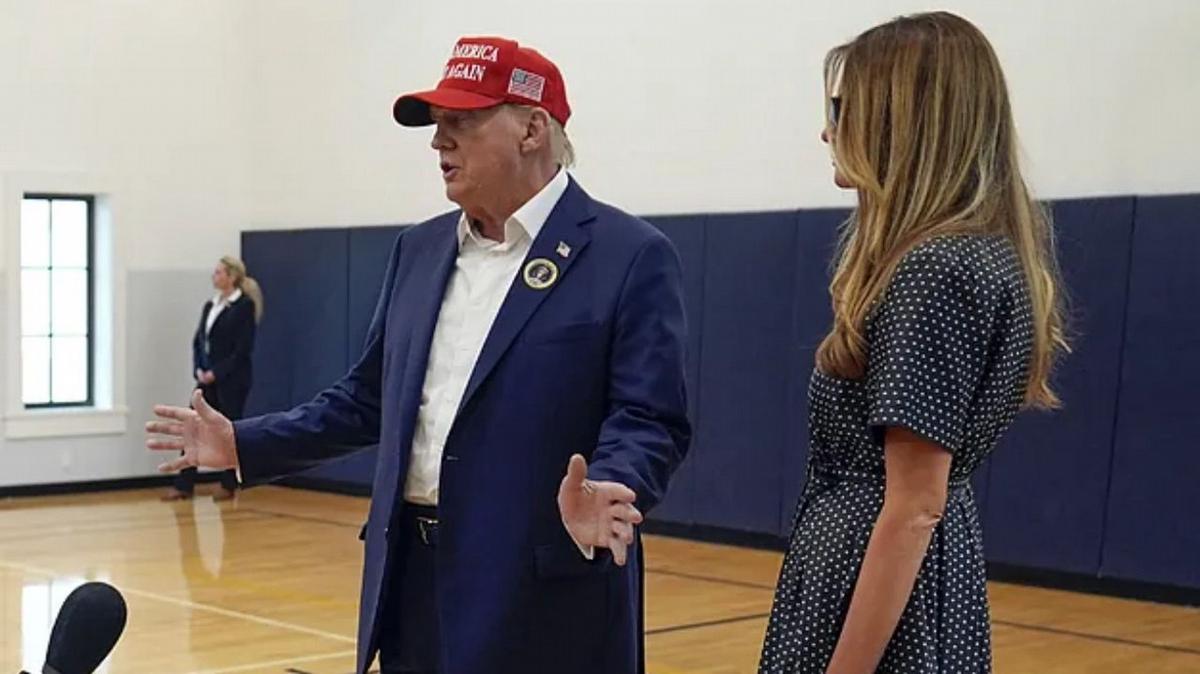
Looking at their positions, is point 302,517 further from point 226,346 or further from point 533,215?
point 533,215

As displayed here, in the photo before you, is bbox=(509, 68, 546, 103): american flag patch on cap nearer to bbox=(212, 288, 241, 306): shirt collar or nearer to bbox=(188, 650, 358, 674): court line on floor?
bbox=(188, 650, 358, 674): court line on floor

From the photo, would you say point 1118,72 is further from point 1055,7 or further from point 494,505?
point 494,505

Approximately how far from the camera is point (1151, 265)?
7363 millimetres

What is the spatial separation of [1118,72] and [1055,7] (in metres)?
0.51

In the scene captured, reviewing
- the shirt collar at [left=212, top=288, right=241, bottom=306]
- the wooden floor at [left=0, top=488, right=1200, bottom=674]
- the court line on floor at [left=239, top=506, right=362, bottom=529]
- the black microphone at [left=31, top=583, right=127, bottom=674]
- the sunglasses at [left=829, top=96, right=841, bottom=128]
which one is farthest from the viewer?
the shirt collar at [left=212, top=288, right=241, bottom=306]

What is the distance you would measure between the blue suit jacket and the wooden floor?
3.27 metres

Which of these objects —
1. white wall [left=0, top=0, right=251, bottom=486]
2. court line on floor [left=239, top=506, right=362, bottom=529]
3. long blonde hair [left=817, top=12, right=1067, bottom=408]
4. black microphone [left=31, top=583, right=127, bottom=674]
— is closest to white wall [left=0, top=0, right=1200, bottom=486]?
white wall [left=0, top=0, right=251, bottom=486]

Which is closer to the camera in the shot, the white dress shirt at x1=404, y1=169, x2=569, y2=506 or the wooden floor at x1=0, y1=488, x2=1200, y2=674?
the white dress shirt at x1=404, y1=169, x2=569, y2=506

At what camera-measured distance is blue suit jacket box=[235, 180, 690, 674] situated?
2434mm

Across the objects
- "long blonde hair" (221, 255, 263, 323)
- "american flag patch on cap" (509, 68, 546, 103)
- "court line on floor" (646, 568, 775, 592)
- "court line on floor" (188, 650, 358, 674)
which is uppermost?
"american flag patch on cap" (509, 68, 546, 103)

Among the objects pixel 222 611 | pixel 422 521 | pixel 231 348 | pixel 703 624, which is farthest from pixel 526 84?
pixel 231 348

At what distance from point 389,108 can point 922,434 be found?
1010cm

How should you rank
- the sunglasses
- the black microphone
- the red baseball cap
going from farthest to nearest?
the red baseball cap, the sunglasses, the black microphone

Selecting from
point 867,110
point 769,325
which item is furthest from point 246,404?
point 867,110
